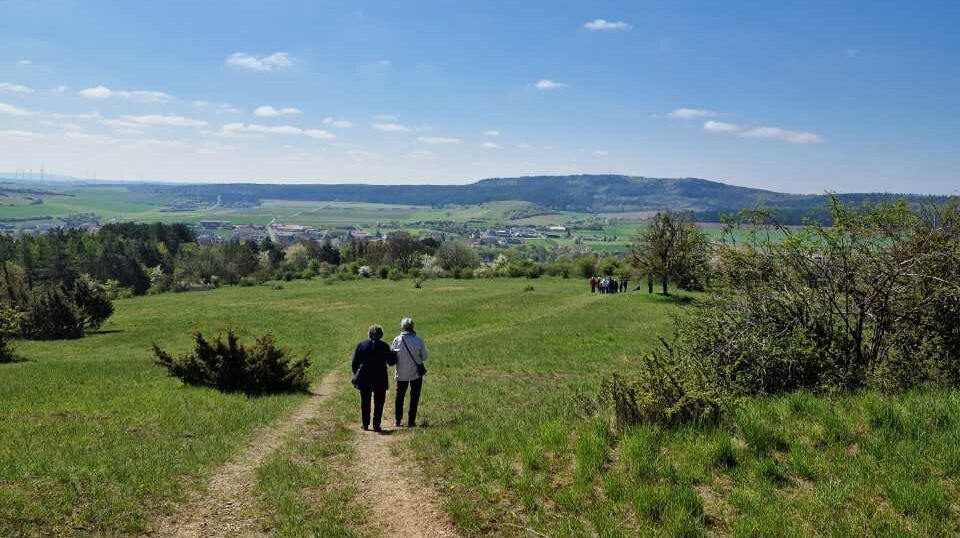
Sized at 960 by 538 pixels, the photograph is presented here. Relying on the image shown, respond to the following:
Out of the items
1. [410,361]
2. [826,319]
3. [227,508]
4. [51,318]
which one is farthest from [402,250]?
[227,508]

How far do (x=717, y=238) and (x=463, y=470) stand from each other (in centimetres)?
688

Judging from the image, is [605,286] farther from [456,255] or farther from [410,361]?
[456,255]

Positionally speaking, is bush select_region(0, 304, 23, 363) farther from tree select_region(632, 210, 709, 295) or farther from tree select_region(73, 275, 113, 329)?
tree select_region(632, 210, 709, 295)

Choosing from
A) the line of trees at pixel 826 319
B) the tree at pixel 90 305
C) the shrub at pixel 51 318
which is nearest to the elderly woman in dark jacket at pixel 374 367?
the line of trees at pixel 826 319

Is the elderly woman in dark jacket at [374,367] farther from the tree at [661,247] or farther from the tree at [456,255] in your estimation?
the tree at [456,255]

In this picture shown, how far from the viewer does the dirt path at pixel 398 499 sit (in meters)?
7.13

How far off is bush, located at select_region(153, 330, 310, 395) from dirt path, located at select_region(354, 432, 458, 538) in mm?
9458

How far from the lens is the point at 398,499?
812 centimetres

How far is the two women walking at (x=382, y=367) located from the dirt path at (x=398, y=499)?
2314 mm

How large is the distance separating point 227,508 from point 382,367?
209 inches

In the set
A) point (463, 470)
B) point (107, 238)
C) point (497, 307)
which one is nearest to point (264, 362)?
point (463, 470)

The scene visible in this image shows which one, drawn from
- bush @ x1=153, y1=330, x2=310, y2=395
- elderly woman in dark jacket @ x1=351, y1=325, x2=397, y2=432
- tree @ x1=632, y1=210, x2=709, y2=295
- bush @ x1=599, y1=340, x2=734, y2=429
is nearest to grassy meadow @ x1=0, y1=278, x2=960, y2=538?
bush @ x1=599, y1=340, x2=734, y2=429

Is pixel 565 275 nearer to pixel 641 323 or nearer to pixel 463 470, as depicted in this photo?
pixel 641 323

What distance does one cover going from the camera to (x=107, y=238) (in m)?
136
